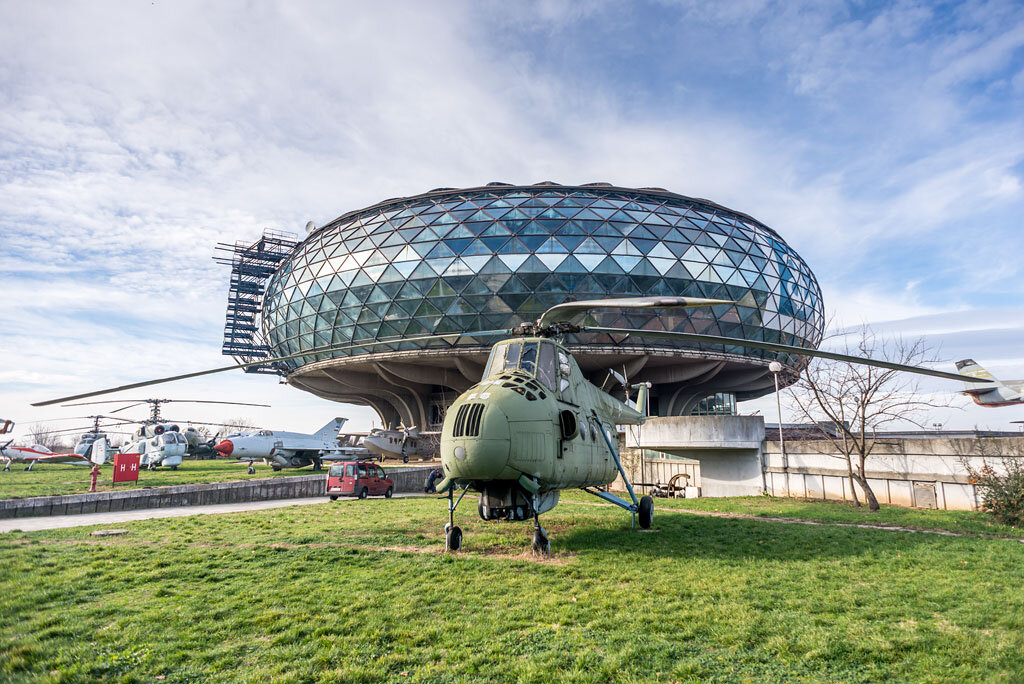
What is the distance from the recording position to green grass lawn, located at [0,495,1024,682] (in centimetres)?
455

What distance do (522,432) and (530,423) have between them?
245 millimetres

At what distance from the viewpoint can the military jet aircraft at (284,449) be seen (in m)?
34.2

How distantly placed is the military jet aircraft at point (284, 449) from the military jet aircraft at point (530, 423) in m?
28.8

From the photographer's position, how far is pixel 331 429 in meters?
42.9

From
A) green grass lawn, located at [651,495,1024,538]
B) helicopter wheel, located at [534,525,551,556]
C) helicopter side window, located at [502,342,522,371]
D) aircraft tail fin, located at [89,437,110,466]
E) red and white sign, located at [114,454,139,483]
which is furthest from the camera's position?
aircraft tail fin, located at [89,437,110,466]

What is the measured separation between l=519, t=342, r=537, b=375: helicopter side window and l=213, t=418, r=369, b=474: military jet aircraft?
2934 centimetres

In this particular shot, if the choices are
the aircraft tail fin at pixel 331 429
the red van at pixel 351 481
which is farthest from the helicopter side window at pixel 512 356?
the aircraft tail fin at pixel 331 429

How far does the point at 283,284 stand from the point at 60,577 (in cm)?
4265

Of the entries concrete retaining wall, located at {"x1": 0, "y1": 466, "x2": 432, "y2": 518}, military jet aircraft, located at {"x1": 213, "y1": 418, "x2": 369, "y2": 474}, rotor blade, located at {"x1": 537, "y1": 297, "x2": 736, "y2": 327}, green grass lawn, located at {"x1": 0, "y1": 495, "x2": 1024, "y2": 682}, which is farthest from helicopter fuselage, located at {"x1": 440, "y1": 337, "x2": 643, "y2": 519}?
military jet aircraft, located at {"x1": 213, "y1": 418, "x2": 369, "y2": 474}

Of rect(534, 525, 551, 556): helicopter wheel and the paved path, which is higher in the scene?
rect(534, 525, 551, 556): helicopter wheel

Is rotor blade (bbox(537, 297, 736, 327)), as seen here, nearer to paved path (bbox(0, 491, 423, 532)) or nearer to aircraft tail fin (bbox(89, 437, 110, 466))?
paved path (bbox(0, 491, 423, 532))

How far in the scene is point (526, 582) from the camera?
288 inches

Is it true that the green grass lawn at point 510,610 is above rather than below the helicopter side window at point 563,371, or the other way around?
below

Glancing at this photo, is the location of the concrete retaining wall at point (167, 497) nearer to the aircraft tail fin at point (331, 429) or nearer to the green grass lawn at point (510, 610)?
the green grass lawn at point (510, 610)
